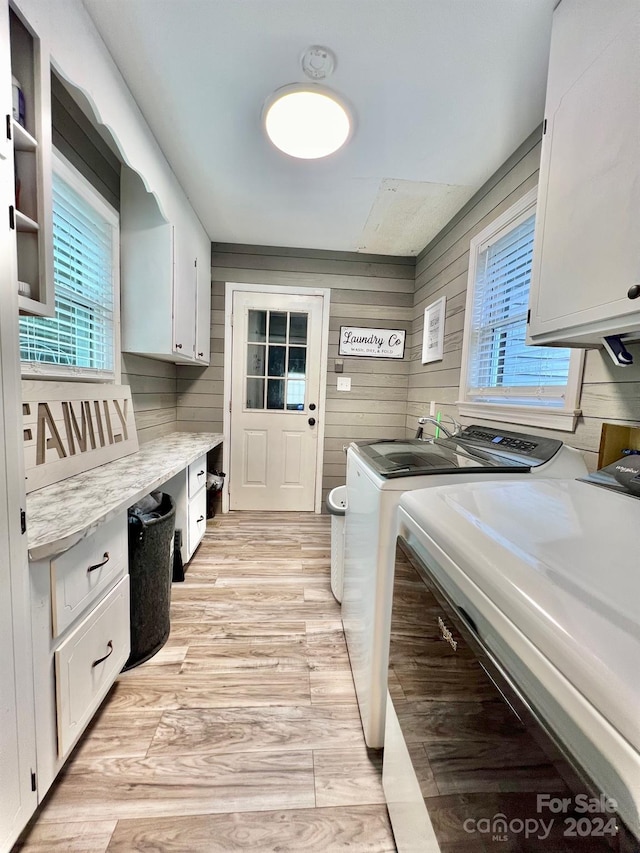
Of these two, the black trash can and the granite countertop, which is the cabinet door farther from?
the black trash can

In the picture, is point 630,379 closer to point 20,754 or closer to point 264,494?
point 20,754

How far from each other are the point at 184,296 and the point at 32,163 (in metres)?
1.42

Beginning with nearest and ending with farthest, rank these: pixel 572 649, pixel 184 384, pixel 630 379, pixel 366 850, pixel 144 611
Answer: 1. pixel 572 649
2. pixel 366 850
3. pixel 630 379
4. pixel 144 611
5. pixel 184 384

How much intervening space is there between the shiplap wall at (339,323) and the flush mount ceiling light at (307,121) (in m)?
1.41

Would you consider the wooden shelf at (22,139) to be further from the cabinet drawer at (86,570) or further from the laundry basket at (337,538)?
the laundry basket at (337,538)

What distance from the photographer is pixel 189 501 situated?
2.32 meters

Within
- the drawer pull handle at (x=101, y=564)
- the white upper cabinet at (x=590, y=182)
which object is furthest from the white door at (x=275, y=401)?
the white upper cabinet at (x=590, y=182)

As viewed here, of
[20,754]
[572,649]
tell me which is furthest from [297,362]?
[572,649]

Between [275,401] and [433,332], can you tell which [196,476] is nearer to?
[275,401]

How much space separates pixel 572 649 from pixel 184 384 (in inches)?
131

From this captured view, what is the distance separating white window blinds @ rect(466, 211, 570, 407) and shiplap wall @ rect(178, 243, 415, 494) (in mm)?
1241

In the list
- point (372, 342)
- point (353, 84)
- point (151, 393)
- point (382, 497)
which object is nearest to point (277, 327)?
point (372, 342)

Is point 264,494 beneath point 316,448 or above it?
beneath

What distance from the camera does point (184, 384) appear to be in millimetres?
3285
